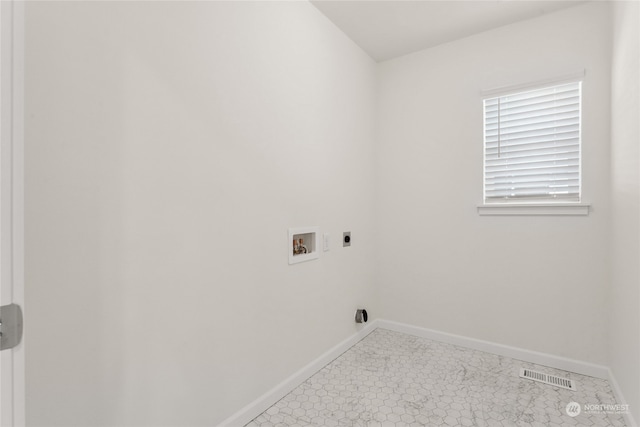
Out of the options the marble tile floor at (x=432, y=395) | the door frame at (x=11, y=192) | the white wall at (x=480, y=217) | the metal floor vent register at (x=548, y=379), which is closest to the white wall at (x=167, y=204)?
the marble tile floor at (x=432, y=395)

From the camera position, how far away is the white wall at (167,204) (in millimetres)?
994

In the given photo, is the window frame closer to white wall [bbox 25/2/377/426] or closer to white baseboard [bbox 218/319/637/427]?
white baseboard [bbox 218/319/637/427]

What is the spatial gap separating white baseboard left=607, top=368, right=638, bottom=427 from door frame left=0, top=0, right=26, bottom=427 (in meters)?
2.37

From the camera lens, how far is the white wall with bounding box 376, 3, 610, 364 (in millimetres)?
2111

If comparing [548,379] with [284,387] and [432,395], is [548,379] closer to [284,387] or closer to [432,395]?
[432,395]

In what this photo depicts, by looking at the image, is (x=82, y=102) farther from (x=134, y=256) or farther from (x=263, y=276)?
(x=263, y=276)

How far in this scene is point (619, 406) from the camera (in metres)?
1.76

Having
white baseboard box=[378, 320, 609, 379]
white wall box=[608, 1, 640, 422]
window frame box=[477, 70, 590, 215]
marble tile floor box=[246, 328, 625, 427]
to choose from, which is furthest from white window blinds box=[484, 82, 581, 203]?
marble tile floor box=[246, 328, 625, 427]

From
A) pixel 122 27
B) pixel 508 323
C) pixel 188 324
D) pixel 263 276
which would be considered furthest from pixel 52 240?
pixel 508 323

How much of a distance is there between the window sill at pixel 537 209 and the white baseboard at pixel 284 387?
145 cm

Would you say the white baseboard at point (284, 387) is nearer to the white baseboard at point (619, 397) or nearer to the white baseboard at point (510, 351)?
the white baseboard at point (510, 351)

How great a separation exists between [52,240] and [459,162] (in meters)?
2.59

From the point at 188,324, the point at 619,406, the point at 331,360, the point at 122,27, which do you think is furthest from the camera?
the point at 331,360

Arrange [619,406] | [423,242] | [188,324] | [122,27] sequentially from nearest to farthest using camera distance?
[122,27]
[188,324]
[619,406]
[423,242]
